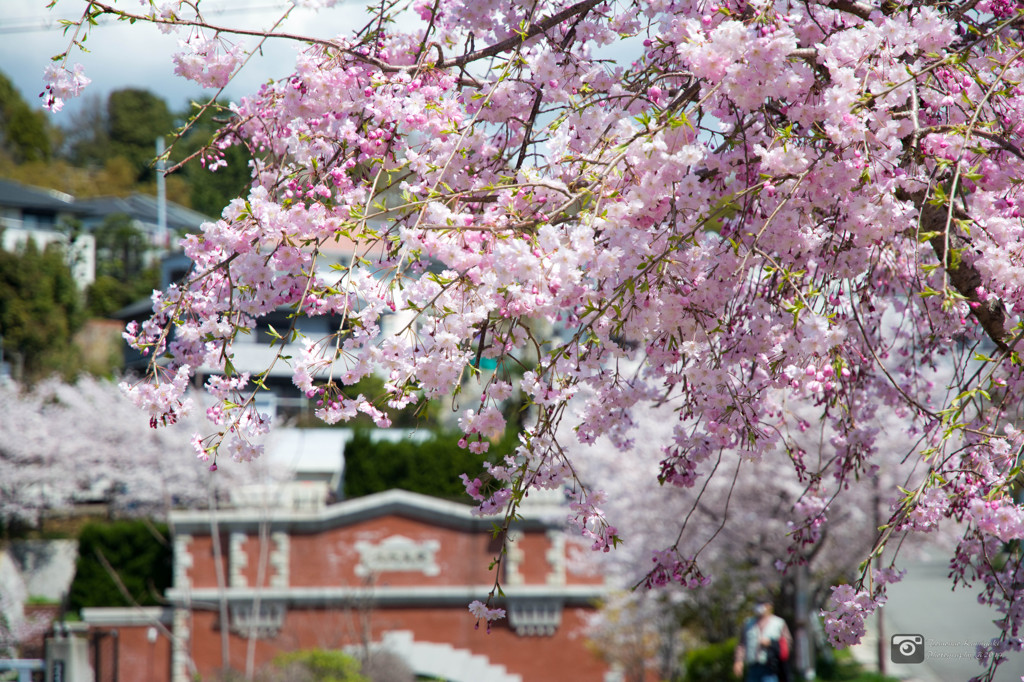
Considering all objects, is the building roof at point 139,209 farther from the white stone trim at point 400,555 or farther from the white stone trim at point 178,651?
the white stone trim at point 400,555

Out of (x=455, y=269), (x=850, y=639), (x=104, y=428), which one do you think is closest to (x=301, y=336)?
(x=455, y=269)

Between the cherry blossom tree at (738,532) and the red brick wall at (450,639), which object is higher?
the cherry blossom tree at (738,532)

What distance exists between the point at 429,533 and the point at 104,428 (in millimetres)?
11913

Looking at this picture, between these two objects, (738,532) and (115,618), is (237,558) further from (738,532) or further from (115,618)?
(738,532)

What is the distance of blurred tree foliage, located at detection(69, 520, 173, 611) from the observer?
931 inches

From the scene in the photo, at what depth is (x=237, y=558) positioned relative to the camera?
21.3 meters

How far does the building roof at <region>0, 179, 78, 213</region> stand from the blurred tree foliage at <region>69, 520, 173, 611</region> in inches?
1085

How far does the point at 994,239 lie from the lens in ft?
11.1

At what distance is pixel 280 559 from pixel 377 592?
2.31 m

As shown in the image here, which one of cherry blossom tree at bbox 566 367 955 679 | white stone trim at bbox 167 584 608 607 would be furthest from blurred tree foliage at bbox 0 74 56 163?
cherry blossom tree at bbox 566 367 955 679

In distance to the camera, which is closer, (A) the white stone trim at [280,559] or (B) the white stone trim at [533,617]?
(A) the white stone trim at [280,559]

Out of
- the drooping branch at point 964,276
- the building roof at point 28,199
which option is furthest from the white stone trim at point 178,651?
the building roof at point 28,199

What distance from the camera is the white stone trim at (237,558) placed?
21297 millimetres

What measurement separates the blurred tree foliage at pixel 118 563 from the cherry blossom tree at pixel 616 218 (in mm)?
22109
